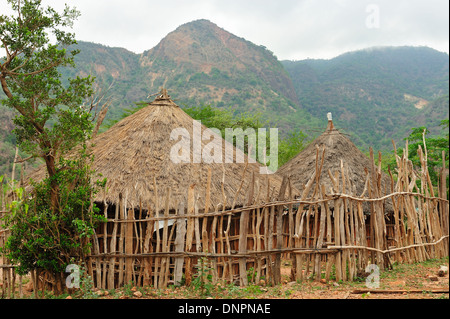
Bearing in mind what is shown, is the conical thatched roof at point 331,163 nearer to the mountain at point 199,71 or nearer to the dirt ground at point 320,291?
the dirt ground at point 320,291

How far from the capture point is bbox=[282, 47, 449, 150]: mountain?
3734 cm

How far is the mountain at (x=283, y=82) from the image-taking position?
3728 centimetres

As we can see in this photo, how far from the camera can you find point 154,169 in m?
7.79

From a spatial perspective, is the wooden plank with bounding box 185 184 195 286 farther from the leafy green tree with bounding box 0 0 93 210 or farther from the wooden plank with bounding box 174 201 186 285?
the leafy green tree with bounding box 0 0 93 210

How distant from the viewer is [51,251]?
6008 millimetres

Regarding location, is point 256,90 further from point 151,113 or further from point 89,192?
point 89,192

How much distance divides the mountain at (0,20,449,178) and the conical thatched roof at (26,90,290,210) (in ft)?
71.9

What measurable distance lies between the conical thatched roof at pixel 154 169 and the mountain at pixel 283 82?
21906 millimetres

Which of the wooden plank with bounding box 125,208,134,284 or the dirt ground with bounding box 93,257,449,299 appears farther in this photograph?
the wooden plank with bounding box 125,208,134,284

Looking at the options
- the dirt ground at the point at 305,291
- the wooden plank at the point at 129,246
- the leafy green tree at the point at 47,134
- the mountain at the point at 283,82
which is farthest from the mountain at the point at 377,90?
the leafy green tree at the point at 47,134

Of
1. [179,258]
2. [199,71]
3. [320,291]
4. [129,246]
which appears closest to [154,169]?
[129,246]

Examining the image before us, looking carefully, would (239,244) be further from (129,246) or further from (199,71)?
(199,71)

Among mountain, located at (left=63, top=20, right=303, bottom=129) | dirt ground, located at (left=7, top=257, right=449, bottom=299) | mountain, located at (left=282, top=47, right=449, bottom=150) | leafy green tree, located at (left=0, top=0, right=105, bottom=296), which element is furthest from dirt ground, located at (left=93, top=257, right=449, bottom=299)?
mountain, located at (left=282, top=47, right=449, bottom=150)

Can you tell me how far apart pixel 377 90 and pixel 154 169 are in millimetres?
45817
